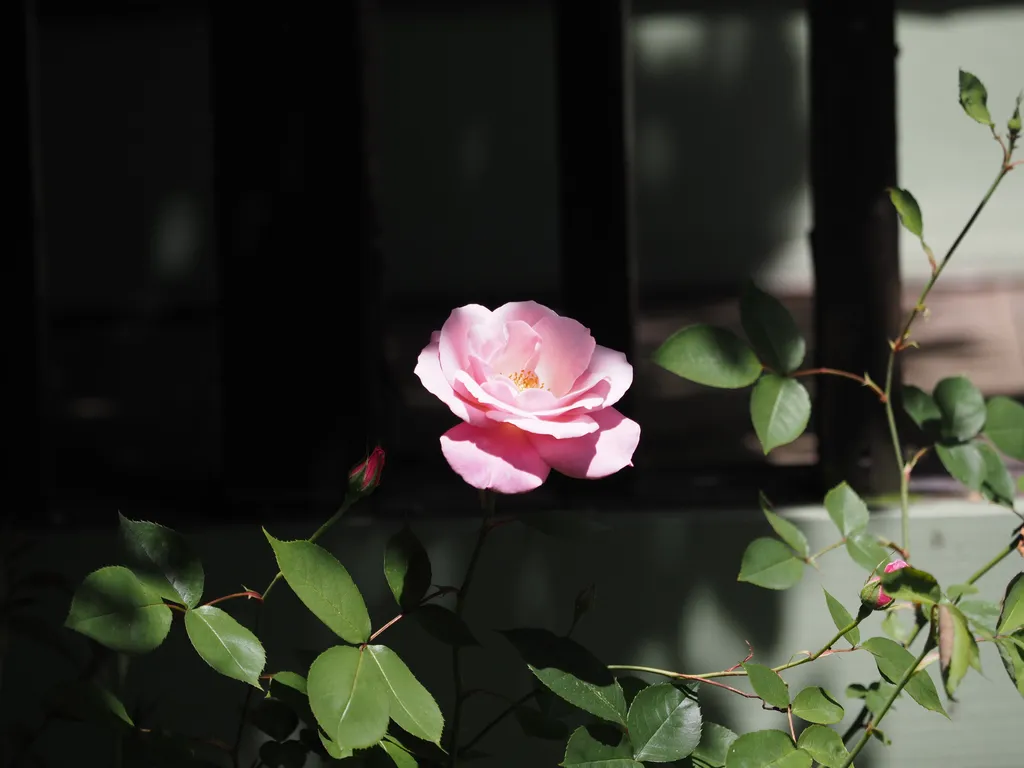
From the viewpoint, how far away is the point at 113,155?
526 cm

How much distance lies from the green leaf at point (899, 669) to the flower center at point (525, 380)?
30 cm

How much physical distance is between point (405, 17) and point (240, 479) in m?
4.72

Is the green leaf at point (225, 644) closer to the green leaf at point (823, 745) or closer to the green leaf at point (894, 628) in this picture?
the green leaf at point (823, 745)

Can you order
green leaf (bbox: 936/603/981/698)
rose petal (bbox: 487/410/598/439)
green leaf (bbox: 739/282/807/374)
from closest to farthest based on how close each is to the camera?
green leaf (bbox: 936/603/981/698)
rose petal (bbox: 487/410/598/439)
green leaf (bbox: 739/282/807/374)

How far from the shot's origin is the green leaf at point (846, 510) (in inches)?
32.6

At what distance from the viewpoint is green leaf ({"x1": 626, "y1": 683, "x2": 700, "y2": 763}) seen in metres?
0.66

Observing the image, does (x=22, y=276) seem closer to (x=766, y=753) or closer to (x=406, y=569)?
(x=406, y=569)

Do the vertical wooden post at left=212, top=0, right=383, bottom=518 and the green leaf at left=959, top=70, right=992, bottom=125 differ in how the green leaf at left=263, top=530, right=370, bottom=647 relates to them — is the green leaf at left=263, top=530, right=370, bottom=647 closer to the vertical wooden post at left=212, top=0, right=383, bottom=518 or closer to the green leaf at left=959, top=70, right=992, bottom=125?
the vertical wooden post at left=212, top=0, right=383, bottom=518

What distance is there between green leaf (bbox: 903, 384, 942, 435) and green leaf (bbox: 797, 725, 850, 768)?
0.32 m

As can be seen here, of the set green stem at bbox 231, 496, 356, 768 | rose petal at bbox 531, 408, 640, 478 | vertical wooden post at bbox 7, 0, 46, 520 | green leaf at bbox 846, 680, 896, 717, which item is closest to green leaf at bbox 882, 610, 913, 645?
green leaf at bbox 846, 680, 896, 717

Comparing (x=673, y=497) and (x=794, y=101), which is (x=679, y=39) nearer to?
(x=794, y=101)

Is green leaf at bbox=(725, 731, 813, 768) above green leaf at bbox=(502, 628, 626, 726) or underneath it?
underneath

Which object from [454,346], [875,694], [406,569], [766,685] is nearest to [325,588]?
[406,569]

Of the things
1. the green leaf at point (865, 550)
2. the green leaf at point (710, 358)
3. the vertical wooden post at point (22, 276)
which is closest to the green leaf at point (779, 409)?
the green leaf at point (710, 358)
